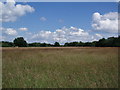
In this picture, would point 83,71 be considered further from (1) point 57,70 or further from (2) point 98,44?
(2) point 98,44

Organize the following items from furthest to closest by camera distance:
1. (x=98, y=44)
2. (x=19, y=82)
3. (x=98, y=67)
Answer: (x=98, y=44)
(x=98, y=67)
(x=19, y=82)

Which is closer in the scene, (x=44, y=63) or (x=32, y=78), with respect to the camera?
(x=32, y=78)

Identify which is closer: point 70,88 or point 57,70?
point 70,88

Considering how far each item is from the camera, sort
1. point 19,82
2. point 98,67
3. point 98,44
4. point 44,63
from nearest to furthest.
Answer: point 19,82 → point 98,67 → point 44,63 → point 98,44

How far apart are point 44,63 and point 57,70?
0.98m

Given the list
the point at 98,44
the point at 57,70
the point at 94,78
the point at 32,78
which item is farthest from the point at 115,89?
the point at 98,44

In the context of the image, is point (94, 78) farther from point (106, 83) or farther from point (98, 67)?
point (98, 67)

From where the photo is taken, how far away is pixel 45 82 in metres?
4.26

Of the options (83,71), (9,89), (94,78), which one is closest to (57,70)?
(83,71)

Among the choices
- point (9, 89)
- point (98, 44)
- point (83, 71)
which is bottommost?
point (9, 89)

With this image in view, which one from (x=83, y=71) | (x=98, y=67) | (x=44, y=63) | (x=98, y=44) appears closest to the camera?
(x=83, y=71)

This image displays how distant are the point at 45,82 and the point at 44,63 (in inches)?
63.7

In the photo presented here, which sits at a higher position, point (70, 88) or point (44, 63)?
point (44, 63)

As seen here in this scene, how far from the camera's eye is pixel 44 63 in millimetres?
5844
